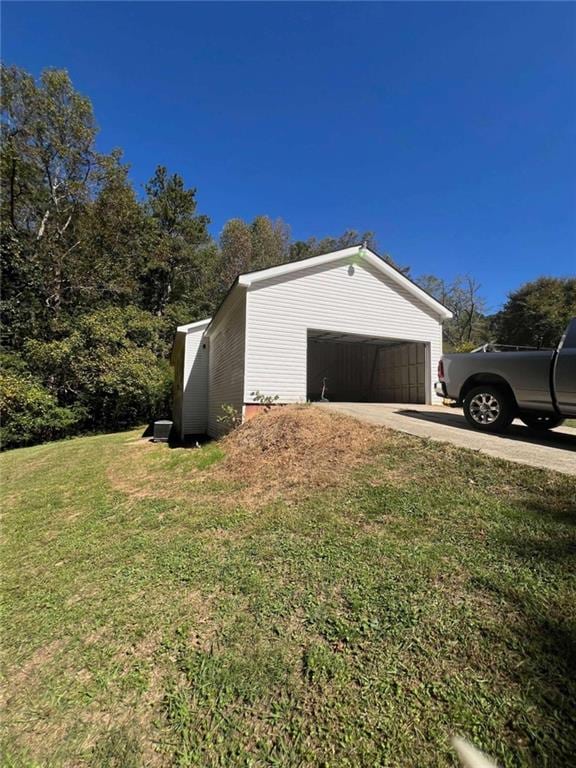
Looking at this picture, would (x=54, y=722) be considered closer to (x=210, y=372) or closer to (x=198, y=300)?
(x=210, y=372)

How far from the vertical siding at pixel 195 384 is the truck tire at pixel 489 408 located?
10.5 m

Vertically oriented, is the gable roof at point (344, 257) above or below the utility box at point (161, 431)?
above

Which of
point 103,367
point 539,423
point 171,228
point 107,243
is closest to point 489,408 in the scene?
point 539,423

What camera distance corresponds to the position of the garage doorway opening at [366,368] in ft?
39.1

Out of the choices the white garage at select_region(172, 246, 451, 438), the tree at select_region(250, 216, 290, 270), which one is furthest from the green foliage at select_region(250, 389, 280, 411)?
the tree at select_region(250, 216, 290, 270)

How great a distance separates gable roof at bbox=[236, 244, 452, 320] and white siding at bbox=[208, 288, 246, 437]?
548mm

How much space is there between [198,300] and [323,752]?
2712 centimetres

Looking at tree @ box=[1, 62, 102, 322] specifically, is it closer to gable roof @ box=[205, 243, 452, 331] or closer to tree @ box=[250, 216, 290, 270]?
gable roof @ box=[205, 243, 452, 331]

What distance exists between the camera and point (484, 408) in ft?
20.3

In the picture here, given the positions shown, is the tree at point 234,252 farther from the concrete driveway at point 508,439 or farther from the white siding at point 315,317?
the concrete driveway at point 508,439

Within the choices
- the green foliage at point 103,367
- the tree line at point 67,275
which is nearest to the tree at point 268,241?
the tree line at point 67,275

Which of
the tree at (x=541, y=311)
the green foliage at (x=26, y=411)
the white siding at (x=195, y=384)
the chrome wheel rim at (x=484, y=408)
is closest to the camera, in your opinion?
the chrome wheel rim at (x=484, y=408)

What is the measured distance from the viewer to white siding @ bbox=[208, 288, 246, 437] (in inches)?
372

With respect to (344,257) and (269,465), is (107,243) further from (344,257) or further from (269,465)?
(269,465)
